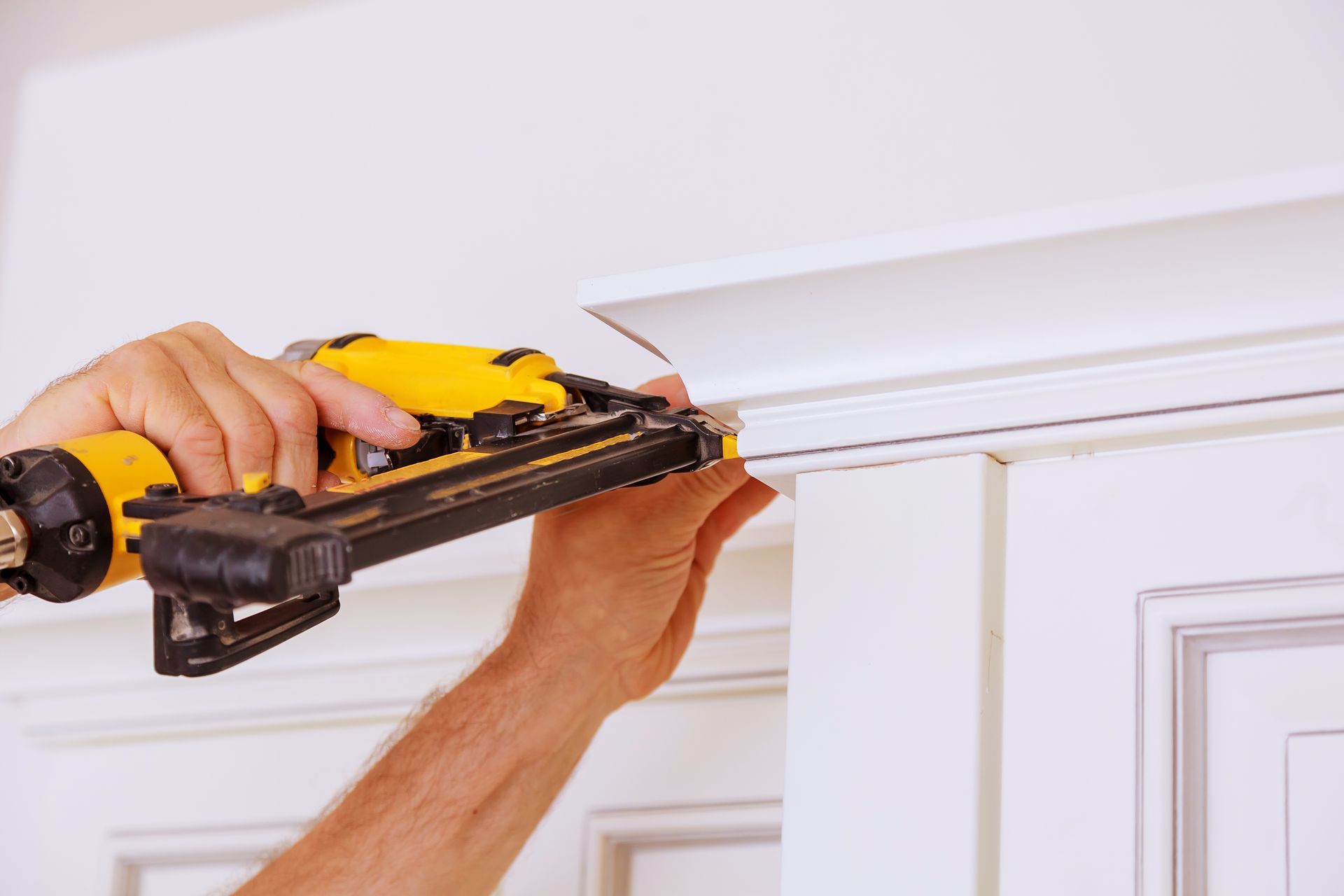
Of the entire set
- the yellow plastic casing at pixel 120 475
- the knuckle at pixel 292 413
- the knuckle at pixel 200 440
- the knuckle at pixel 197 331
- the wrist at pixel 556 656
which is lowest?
the wrist at pixel 556 656

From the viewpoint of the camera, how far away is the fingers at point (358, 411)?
2.10 feet

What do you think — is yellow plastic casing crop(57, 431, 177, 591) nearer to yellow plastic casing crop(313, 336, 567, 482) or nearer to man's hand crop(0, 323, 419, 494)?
man's hand crop(0, 323, 419, 494)

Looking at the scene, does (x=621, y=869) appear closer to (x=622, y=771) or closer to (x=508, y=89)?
(x=622, y=771)

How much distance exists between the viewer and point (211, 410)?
0.62 metres

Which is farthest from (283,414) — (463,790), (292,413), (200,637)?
(463,790)

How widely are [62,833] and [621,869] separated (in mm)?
723

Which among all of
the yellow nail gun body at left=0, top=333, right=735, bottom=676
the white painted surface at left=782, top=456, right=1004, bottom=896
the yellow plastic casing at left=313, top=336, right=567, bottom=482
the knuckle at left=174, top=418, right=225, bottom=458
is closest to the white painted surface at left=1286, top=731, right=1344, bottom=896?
the white painted surface at left=782, top=456, right=1004, bottom=896

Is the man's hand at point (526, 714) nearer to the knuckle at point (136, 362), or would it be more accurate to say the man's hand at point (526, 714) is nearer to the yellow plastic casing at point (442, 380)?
the yellow plastic casing at point (442, 380)

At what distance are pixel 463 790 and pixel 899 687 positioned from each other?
0.48 meters

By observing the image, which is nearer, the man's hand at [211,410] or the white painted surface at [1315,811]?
the white painted surface at [1315,811]

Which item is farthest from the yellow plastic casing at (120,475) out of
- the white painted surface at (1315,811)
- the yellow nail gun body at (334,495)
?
the white painted surface at (1315,811)

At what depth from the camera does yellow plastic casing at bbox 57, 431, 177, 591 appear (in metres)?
0.49

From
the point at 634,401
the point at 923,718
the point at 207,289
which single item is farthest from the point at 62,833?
the point at 923,718

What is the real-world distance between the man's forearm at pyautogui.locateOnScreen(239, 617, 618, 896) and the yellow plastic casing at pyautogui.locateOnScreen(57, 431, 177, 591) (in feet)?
1.18
